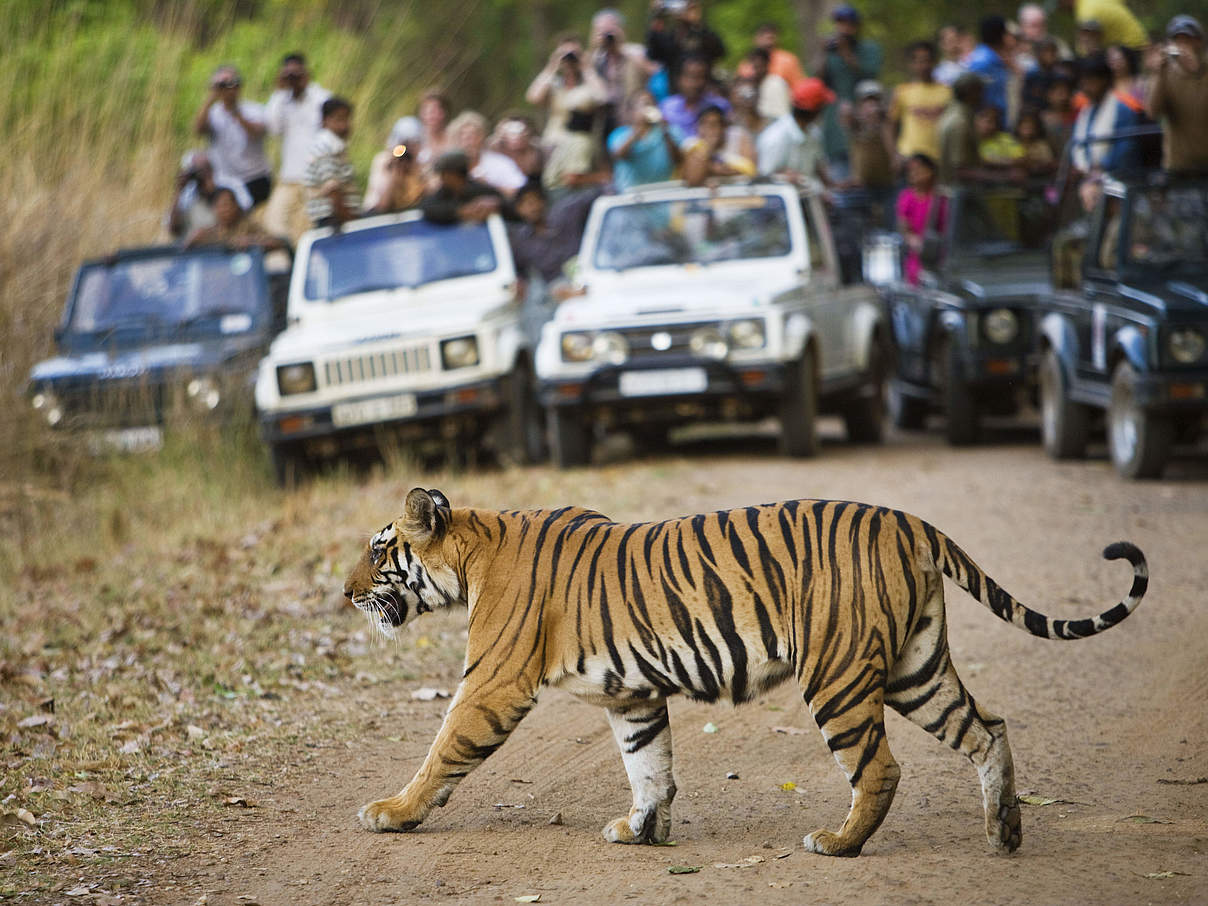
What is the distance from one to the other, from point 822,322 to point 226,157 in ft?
19.1

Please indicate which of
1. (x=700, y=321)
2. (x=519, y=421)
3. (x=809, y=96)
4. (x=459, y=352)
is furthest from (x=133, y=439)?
(x=809, y=96)

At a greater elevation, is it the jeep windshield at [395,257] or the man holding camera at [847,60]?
the man holding camera at [847,60]

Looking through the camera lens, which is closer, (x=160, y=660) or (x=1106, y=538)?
(x=160, y=660)

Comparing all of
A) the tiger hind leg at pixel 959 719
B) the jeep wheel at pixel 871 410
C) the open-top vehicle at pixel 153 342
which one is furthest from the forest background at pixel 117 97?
the tiger hind leg at pixel 959 719

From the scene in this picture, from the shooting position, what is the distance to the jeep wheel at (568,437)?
11945 mm

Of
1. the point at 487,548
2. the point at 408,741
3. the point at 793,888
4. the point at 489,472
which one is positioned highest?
Result: the point at 487,548

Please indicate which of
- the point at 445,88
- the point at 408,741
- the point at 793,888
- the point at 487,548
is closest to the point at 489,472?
the point at 408,741

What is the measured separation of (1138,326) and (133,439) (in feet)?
22.0

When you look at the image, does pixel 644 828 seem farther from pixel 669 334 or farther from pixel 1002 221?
pixel 1002 221

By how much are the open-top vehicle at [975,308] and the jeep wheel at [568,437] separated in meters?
2.94

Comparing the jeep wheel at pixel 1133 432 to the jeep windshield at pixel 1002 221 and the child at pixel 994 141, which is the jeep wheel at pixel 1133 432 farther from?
the child at pixel 994 141

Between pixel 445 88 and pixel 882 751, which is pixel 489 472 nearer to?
pixel 882 751

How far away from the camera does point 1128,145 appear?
12.2 metres

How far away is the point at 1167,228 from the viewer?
36.0ft
